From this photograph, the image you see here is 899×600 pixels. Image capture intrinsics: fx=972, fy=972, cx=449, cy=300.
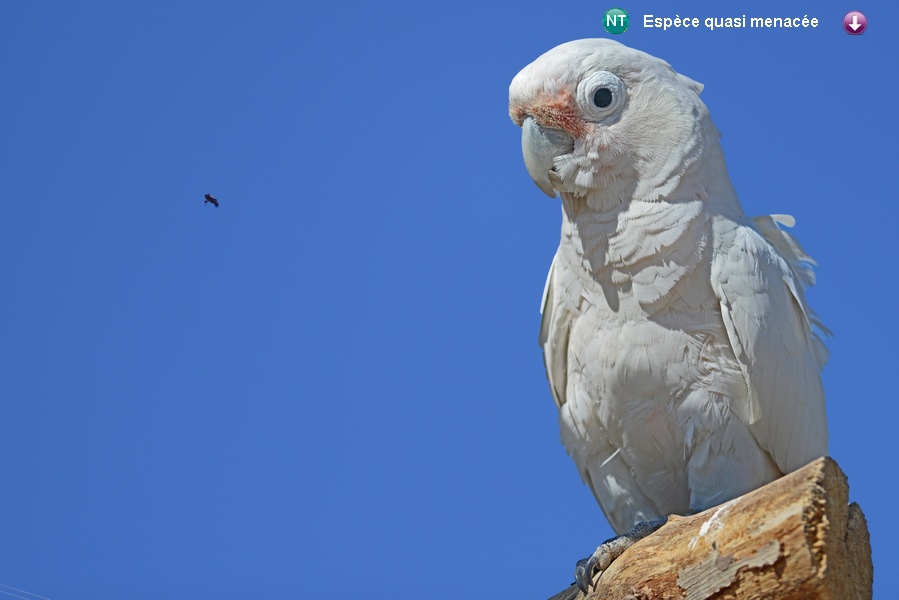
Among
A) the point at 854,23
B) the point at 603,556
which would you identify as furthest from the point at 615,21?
the point at 603,556

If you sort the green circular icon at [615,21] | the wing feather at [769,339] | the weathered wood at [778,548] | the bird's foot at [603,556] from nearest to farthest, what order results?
the weathered wood at [778,548] < the bird's foot at [603,556] < the wing feather at [769,339] < the green circular icon at [615,21]

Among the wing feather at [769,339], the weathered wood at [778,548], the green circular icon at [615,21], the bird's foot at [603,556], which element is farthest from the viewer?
the green circular icon at [615,21]

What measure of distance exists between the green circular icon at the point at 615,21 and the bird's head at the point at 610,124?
196 centimetres

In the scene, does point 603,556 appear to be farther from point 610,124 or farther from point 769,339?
point 610,124

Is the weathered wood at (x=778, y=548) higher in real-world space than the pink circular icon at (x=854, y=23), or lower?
lower

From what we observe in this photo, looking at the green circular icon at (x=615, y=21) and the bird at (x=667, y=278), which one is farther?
the green circular icon at (x=615, y=21)

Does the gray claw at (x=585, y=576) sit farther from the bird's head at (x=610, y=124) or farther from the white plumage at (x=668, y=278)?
the bird's head at (x=610, y=124)

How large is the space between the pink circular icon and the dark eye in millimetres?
3130

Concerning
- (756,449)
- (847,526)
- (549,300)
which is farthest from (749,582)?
(549,300)

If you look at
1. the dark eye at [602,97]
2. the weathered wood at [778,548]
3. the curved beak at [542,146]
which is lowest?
the weathered wood at [778,548]

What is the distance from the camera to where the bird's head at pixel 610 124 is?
379cm

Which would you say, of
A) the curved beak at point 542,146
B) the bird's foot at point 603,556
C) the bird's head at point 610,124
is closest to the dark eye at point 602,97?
the bird's head at point 610,124

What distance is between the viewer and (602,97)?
3.80 meters

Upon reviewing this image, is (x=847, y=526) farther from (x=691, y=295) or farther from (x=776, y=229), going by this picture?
(x=776, y=229)
